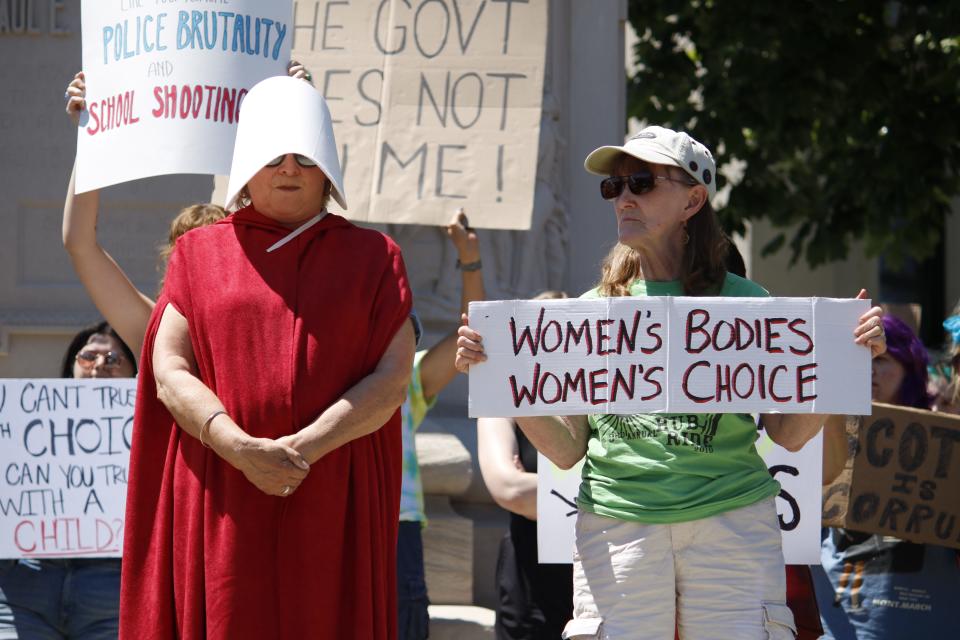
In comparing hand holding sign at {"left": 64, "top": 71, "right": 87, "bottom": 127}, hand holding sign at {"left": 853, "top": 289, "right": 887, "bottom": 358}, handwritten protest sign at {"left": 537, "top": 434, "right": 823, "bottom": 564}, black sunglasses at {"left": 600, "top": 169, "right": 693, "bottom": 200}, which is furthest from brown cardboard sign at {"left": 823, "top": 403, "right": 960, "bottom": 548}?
hand holding sign at {"left": 64, "top": 71, "right": 87, "bottom": 127}

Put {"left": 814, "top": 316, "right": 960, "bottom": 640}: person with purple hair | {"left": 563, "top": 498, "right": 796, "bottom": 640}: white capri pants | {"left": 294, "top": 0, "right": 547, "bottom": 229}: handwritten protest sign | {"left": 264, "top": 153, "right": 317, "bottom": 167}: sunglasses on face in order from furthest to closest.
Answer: {"left": 294, "top": 0, "right": 547, "bottom": 229}: handwritten protest sign
{"left": 814, "top": 316, "right": 960, "bottom": 640}: person with purple hair
{"left": 264, "top": 153, "right": 317, "bottom": 167}: sunglasses on face
{"left": 563, "top": 498, "right": 796, "bottom": 640}: white capri pants

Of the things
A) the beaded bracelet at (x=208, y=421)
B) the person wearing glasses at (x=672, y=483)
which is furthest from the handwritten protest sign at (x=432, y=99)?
the beaded bracelet at (x=208, y=421)

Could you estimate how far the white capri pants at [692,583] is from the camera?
328 cm

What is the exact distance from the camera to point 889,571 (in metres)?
4.67

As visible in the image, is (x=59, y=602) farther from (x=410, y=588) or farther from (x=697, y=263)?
(x=697, y=263)

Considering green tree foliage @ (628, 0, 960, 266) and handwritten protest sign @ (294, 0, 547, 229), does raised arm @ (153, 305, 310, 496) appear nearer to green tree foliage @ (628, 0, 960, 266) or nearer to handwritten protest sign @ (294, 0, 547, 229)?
handwritten protest sign @ (294, 0, 547, 229)

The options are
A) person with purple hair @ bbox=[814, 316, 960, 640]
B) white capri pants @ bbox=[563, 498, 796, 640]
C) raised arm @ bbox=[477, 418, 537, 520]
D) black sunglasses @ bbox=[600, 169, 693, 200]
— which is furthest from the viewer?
person with purple hair @ bbox=[814, 316, 960, 640]

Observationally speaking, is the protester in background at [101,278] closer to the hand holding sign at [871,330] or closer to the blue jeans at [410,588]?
the blue jeans at [410,588]

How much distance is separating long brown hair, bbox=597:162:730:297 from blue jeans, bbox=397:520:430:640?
4.75 ft

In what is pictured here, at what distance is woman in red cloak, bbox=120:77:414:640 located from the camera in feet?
11.2

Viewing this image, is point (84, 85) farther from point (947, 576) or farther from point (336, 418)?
point (947, 576)

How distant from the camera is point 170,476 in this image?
353cm

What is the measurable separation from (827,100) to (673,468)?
6795 millimetres

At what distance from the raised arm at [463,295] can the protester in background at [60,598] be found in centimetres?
114
